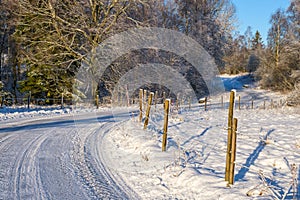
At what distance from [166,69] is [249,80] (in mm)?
25545

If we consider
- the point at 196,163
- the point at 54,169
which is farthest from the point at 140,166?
the point at 54,169

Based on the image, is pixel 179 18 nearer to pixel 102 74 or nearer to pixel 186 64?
pixel 186 64

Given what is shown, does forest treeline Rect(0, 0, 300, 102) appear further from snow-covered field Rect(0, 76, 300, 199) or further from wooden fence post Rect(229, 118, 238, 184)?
wooden fence post Rect(229, 118, 238, 184)

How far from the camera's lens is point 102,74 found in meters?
19.6

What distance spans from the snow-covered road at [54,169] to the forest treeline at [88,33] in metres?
11.6

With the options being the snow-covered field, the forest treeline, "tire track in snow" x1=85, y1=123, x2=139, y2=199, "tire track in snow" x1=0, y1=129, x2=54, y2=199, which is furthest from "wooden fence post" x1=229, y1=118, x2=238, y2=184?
the forest treeline

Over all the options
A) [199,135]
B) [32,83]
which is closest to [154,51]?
[32,83]

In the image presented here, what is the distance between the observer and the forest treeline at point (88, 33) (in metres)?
17.3

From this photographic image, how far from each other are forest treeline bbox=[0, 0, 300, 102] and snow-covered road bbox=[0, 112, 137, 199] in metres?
11.6

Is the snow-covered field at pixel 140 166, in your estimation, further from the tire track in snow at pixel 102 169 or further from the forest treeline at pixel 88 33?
the forest treeline at pixel 88 33

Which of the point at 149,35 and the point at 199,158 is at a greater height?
the point at 149,35

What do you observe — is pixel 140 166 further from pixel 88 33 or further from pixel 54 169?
pixel 88 33

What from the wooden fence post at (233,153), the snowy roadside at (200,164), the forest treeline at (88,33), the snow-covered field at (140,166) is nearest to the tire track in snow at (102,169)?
the snow-covered field at (140,166)

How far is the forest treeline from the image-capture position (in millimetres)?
17297
